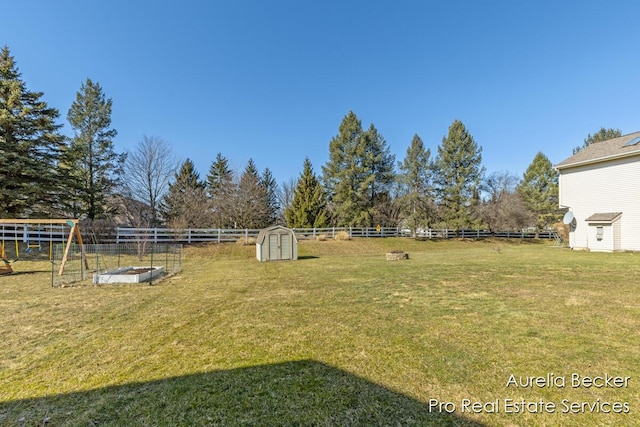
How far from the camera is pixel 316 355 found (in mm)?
3588

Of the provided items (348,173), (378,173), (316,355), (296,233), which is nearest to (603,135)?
(378,173)

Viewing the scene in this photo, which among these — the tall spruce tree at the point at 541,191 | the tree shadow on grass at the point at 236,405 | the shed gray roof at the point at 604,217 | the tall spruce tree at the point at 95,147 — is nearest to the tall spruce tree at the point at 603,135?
the tall spruce tree at the point at 541,191

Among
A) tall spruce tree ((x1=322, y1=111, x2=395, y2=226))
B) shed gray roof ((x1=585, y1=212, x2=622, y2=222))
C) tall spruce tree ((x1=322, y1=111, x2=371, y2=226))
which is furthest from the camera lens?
tall spruce tree ((x1=322, y1=111, x2=395, y2=226))

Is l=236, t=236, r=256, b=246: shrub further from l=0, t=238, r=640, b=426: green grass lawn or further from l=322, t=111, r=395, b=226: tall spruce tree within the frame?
l=0, t=238, r=640, b=426: green grass lawn

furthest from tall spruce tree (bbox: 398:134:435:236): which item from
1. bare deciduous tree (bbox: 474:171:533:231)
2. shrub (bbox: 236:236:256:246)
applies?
shrub (bbox: 236:236:256:246)

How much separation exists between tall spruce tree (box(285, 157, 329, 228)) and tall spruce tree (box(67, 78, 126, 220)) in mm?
16412

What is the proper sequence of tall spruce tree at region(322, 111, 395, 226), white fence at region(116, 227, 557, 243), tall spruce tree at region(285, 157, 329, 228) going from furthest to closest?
tall spruce tree at region(285, 157, 329, 228) → tall spruce tree at region(322, 111, 395, 226) → white fence at region(116, 227, 557, 243)

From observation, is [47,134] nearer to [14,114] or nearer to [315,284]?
[14,114]

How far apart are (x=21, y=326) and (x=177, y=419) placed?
4.47 metres

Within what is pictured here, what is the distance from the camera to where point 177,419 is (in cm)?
237

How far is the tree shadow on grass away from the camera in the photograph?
2.35 meters

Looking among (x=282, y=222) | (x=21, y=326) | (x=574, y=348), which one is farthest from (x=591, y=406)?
(x=282, y=222)

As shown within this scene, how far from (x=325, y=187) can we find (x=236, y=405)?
96.5 ft

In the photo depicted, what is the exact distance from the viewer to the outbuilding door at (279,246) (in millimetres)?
15680
